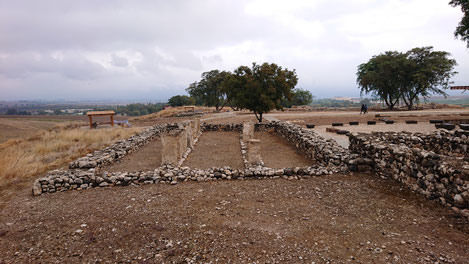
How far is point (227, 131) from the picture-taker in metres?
19.5

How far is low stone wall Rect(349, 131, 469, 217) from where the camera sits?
421 cm

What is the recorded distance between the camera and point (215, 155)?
431 inches

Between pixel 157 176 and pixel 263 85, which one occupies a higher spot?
pixel 263 85

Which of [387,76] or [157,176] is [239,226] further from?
[387,76]

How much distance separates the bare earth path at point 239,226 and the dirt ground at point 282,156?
2862 mm

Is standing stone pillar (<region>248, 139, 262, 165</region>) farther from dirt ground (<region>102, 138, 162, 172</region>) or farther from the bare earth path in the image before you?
dirt ground (<region>102, 138, 162, 172</region>)

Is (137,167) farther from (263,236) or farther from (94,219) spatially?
(263,236)

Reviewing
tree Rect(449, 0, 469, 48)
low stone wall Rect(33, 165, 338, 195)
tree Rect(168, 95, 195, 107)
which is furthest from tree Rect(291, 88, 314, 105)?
low stone wall Rect(33, 165, 338, 195)

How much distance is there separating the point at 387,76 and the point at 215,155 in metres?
31.7

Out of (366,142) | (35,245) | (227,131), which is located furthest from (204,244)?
(227,131)

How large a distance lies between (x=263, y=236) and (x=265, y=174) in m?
3.08

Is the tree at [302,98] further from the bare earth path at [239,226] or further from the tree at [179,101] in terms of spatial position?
the bare earth path at [239,226]

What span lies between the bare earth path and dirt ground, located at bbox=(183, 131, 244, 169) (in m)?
3.20

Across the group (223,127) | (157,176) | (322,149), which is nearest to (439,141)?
(322,149)
